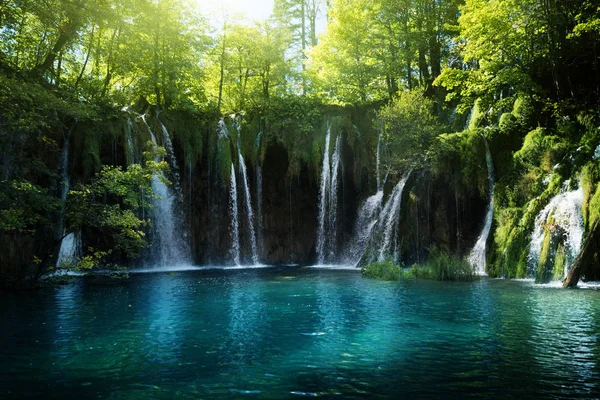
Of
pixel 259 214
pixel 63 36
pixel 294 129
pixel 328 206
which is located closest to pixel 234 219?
pixel 259 214

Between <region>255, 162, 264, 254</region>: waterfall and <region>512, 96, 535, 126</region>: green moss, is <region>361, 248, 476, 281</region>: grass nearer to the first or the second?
<region>512, 96, 535, 126</region>: green moss

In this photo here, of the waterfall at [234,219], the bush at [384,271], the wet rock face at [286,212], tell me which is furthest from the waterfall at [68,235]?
the bush at [384,271]

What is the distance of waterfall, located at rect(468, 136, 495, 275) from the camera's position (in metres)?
19.4

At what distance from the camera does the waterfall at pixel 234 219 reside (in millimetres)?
27594

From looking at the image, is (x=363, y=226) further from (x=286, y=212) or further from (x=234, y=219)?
(x=234, y=219)

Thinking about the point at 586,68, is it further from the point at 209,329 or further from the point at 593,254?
the point at 209,329

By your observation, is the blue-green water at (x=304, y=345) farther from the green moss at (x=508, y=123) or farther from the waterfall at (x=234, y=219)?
the waterfall at (x=234, y=219)

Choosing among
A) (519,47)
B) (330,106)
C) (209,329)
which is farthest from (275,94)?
(209,329)

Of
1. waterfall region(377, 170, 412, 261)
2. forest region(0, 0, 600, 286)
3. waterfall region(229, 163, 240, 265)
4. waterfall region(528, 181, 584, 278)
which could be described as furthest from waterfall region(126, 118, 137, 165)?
waterfall region(528, 181, 584, 278)

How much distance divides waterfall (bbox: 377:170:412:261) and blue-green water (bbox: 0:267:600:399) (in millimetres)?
9464

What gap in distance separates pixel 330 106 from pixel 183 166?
10.8 meters

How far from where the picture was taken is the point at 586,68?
21.5 meters

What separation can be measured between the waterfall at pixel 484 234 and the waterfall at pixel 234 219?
1400 cm

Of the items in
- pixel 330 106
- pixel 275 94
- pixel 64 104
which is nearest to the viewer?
pixel 64 104
